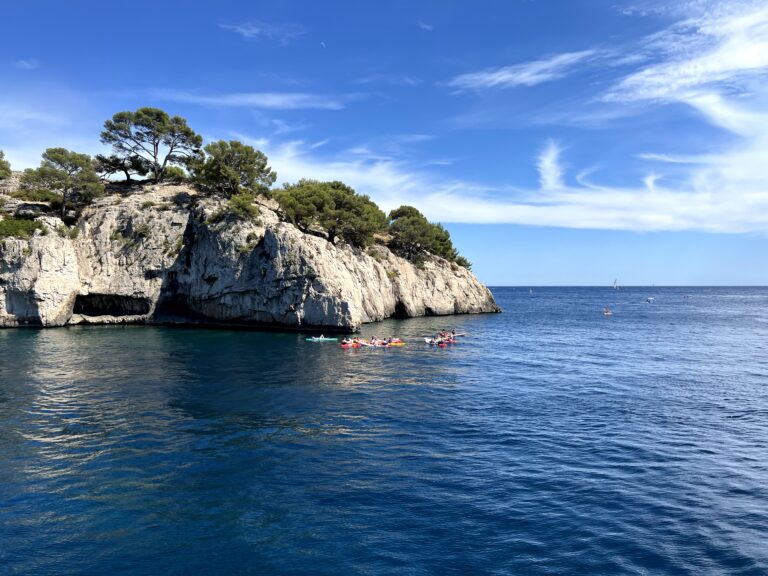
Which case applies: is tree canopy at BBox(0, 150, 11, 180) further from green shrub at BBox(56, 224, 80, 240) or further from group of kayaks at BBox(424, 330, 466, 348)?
group of kayaks at BBox(424, 330, 466, 348)

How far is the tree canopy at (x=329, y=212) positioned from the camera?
77.1 m

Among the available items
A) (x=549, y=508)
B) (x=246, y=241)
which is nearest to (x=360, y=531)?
(x=549, y=508)

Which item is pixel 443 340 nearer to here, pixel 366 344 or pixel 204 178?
pixel 366 344

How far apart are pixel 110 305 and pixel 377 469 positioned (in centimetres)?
6479

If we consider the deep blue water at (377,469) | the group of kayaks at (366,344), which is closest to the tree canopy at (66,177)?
the deep blue water at (377,469)

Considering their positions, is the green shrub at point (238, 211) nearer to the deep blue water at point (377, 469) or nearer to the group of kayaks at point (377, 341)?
the group of kayaks at point (377, 341)

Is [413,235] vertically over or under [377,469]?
over

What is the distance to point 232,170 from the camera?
7762cm

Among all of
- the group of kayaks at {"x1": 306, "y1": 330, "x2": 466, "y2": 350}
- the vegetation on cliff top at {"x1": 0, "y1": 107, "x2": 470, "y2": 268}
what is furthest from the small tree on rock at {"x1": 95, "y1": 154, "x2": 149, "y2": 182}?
the group of kayaks at {"x1": 306, "y1": 330, "x2": 466, "y2": 350}

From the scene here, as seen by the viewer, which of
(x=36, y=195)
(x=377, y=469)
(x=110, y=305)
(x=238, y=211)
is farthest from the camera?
(x=36, y=195)

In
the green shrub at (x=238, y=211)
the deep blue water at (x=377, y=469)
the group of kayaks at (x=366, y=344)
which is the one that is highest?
the green shrub at (x=238, y=211)

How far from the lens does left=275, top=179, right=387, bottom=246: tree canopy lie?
77062 millimetres

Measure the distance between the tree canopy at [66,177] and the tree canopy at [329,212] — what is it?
2830 cm

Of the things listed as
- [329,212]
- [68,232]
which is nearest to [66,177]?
[68,232]
